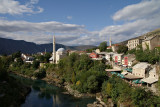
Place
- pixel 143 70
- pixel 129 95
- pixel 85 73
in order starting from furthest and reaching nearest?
pixel 85 73 → pixel 143 70 → pixel 129 95

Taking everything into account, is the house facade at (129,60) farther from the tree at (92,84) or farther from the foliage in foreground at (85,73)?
the tree at (92,84)

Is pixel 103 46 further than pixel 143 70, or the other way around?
pixel 103 46

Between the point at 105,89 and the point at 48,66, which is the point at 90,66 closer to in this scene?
the point at 105,89

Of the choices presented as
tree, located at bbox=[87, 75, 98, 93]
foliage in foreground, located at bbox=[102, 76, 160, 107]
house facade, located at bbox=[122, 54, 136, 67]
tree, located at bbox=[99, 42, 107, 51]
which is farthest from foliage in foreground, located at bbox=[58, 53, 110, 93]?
tree, located at bbox=[99, 42, 107, 51]

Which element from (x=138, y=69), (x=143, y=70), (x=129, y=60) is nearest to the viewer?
(x=143, y=70)

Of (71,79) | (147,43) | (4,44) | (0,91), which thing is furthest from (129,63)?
(4,44)

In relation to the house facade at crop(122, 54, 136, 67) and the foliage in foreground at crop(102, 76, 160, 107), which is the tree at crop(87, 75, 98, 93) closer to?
the foliage in foreground at crop(102, 76, 160, 107)

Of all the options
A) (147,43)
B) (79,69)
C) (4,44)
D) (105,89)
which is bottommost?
(105,89)

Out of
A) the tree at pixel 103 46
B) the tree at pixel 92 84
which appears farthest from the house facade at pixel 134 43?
the tree at pixel 92 84

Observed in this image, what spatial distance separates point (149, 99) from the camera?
18.5m

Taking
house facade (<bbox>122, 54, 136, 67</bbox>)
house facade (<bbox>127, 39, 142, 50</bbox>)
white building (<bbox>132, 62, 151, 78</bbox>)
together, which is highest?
house facade (<bbox>127, 39, 142, 50</bbox>)

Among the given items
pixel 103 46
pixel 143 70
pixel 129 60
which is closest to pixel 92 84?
pixel 143 70

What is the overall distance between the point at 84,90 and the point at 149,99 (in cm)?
1503

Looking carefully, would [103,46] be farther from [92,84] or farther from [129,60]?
[92,84]
